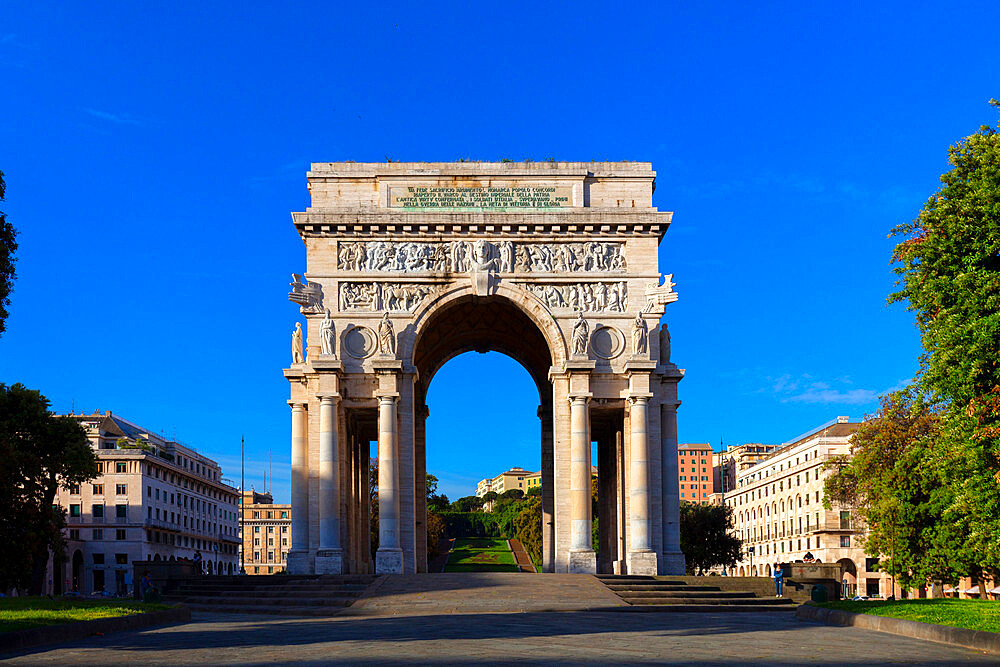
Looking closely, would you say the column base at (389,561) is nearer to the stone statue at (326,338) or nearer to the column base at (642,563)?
the stone statue at (326,338)

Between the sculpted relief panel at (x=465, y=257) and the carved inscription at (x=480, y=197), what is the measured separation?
6.26ft

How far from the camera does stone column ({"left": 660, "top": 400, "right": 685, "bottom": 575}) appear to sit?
46625 mm

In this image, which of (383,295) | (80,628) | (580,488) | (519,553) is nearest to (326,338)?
(383,295)

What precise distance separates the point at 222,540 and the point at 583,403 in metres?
102

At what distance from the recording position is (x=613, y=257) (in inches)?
1887

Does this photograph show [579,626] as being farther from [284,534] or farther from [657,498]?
[284,534]

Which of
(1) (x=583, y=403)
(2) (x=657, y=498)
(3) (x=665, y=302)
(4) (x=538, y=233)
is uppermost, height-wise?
(4) (x=538, y=233)

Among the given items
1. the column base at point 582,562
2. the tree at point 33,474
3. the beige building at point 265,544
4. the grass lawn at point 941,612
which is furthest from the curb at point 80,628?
the beige building at point 265,544

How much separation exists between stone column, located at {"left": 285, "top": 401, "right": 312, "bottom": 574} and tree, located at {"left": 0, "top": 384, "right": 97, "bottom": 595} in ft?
36.8

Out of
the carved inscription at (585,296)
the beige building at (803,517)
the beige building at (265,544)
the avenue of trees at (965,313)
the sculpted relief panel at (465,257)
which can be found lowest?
the beige building at (265,544)

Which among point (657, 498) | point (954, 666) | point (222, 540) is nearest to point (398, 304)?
point (657, 498)

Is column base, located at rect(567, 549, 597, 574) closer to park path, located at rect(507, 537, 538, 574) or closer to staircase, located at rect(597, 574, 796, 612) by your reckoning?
staircase, located at rect(597, 574, 796, 612)

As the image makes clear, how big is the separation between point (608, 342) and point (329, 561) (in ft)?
50.5

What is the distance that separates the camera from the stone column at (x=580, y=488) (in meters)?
44.8
